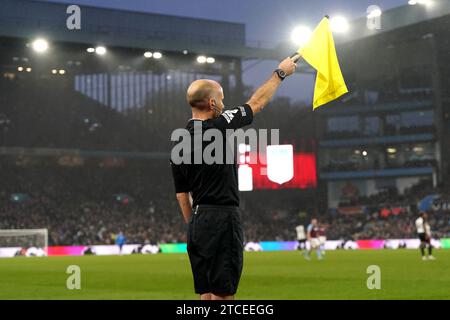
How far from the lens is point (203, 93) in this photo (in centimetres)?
582

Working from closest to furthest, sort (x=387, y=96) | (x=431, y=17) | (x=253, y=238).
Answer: (x=431, y=17), (x=253, y=238), (x=387, y=96)

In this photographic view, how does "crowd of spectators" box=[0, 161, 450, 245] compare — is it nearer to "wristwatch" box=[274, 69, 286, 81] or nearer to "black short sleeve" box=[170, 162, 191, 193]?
"black short sleeve" box=[170, 162, 191, 193]

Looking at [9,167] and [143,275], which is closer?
[143,275]

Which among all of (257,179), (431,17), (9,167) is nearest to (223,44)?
(257,179)

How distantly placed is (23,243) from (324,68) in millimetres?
49541

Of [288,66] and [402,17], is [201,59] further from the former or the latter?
[288,66]

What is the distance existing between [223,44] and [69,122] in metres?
17.3

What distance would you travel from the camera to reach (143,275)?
24.1 metres

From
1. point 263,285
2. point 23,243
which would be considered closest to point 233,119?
point 263,285

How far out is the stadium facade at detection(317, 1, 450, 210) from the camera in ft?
251

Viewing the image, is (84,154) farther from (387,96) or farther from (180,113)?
(387,96)

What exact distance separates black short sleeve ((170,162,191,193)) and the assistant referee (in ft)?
0.03

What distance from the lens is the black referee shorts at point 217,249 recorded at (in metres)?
5.69
